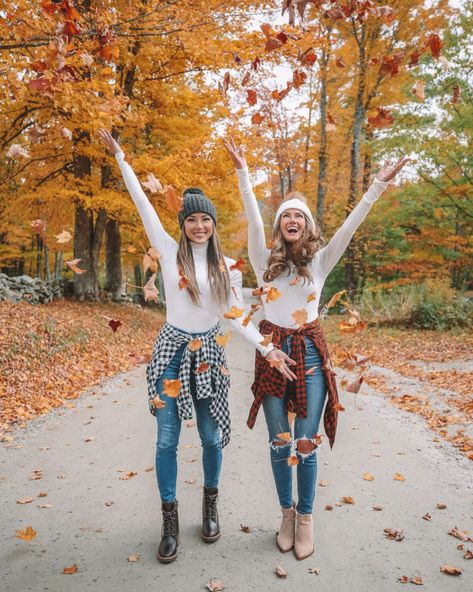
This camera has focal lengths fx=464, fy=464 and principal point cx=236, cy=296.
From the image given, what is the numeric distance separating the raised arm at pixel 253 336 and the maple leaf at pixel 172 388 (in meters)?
0.49

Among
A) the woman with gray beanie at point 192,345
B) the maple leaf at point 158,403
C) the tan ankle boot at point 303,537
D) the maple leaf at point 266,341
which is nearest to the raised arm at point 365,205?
the maple leaf at point 266,341

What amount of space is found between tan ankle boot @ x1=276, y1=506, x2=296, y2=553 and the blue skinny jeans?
57 centimetres

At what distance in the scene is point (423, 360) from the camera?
925 cm

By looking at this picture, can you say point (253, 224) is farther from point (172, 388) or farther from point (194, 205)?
point (172, 388)

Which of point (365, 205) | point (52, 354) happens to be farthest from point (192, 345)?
point (52, 354)

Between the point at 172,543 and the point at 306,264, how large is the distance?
1904mm

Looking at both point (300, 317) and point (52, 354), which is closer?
point (300, 317)

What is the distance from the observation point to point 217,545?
9.68 feet

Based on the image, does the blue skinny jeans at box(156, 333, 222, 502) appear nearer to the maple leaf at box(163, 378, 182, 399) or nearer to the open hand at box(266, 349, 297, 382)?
the maple leaf at box(163, 378, 182, 399)

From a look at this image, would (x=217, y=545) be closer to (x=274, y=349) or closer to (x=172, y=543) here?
(x=172, y=543)

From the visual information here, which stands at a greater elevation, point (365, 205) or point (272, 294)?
point (365, 205)

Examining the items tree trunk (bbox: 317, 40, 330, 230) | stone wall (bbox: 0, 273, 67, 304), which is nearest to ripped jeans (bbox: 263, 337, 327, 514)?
stone wall (bbox: 0, 273, 67, 304)

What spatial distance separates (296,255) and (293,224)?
0.20 m

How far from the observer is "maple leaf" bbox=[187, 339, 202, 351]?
2.87m
